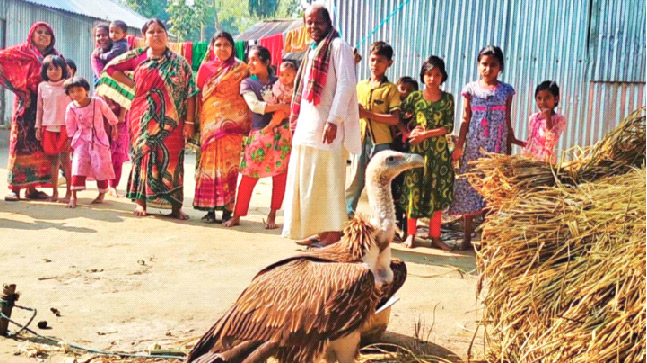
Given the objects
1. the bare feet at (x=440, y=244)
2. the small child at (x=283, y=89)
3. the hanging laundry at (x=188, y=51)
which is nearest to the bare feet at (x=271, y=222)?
the small child at (x=283, y=89)

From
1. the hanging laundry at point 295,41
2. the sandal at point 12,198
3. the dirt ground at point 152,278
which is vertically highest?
the hanging laundry at point 295,41

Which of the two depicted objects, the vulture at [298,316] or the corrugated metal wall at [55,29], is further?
the corrugated metal wall at [55,29]

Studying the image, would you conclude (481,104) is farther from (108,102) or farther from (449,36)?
(108,102)

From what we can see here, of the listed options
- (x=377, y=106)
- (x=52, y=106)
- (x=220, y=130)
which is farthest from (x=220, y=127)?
(x=52, y=106)

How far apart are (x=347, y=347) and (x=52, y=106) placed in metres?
6.43

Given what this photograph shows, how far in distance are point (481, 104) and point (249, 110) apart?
2.61m

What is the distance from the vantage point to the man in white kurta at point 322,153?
6254 mm

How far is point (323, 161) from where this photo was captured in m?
6.28

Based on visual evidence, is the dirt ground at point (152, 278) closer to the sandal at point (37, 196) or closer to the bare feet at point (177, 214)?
the bare feet at point (177, 214)

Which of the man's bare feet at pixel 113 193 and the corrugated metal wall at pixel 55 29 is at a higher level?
the corrugated metal wall at pixel 55 29

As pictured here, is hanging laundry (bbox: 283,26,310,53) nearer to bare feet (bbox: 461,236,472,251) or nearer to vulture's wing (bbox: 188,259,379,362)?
bare feet (bbox: 461,236,472,251)

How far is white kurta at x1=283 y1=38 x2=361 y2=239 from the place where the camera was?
20.6 ft

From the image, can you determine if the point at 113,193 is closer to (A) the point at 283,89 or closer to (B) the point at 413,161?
(A) the point at 283,89

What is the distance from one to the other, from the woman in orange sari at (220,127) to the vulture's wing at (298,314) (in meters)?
4.51
